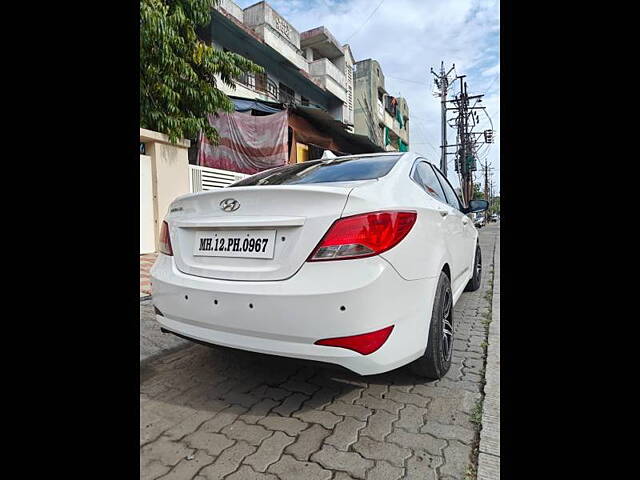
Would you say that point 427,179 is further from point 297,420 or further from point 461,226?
point 297,420

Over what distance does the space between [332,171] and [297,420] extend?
135 centimetres

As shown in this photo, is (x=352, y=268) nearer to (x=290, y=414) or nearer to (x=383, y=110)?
(x=290, y=414)

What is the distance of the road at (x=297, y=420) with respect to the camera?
143cm

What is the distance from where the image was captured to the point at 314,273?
150cm

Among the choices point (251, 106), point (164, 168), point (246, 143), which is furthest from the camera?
point (251, 106)

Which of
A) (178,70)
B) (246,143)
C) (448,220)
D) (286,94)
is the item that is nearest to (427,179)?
(448,220)

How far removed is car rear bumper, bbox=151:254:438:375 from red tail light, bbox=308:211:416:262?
0.04 metres

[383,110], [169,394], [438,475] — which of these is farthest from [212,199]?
[383,110]

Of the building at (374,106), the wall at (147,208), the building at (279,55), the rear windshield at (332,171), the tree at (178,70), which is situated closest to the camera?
the rear windshield at (332,171)

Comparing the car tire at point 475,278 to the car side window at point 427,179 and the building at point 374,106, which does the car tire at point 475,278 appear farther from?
the building at point 374,106

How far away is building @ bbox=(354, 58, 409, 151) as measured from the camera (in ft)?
72.9

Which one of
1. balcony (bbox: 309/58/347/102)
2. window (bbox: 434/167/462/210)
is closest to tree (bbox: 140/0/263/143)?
window (bbox: 434/167/462/210)

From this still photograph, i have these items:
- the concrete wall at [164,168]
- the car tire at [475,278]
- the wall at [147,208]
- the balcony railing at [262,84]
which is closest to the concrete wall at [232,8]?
the balcony railing at [262,84]

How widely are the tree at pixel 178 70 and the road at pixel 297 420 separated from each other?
497 centimetres
